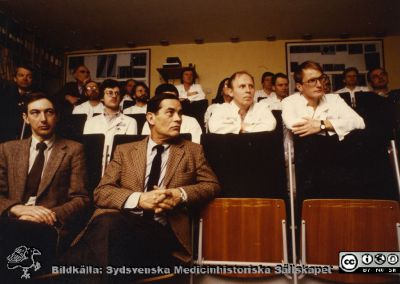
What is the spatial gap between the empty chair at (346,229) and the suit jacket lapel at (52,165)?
1365mm

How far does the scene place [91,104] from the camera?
4.08 m

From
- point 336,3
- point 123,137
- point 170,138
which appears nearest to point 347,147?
point 170,138

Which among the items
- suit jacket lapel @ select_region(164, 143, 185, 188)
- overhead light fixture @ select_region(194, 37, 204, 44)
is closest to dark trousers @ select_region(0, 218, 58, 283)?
suit jacket lapel @ select_region(164, 143, 185, 188)

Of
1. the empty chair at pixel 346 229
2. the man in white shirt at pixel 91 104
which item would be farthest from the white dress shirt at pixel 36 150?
the man in white shirt at pixel 91 104

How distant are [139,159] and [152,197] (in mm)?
299

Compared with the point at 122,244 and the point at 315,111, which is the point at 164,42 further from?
the point at 122,244

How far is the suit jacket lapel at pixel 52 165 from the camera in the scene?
1.86m

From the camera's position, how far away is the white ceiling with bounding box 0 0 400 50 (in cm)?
448

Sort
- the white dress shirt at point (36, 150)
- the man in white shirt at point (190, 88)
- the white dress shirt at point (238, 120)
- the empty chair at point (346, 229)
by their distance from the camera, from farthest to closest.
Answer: the man in white shirt at point (190, 88) → the white dress shirt at point (238, 120) → the white dress shirt at point (36, 150) → the empty chair at point (346, 229)

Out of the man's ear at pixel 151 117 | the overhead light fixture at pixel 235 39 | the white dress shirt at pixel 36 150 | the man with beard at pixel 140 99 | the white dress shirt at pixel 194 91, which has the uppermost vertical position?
the overhead light fixture at pixel 235 39

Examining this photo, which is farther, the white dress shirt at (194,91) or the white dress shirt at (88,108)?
the white dress shirt at (194,91)

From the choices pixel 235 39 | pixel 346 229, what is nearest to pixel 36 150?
pixel 346 229

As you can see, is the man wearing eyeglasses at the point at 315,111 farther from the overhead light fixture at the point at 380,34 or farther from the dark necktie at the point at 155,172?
the overhead light fixture at the point at 380,34

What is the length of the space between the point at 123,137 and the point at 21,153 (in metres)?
0.59
